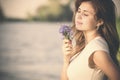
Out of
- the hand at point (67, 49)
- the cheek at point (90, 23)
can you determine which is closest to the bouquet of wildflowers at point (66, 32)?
the hand at point (67, 49)

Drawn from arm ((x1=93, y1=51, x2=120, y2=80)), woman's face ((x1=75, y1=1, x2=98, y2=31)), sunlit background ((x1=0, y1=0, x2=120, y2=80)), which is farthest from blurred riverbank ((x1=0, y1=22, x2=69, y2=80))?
arm ((x1=93, y1=51, x2=120, y2=80))

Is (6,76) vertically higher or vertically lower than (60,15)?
lower

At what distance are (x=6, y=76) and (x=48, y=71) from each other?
13.5 inches

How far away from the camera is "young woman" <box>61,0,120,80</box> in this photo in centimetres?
192

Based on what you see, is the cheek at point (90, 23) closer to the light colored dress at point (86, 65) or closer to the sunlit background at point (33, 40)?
the light colored dress at point (86, 65)

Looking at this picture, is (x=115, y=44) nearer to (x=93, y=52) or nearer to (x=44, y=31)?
(x=93, y=52)

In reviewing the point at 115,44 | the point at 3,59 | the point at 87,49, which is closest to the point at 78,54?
the point at 87,49

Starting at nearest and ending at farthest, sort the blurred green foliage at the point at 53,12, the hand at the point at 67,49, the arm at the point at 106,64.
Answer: the arm at the point at 106,64 → the hand at the point at 67,49 → the blurred green foliage at the point at 53,12

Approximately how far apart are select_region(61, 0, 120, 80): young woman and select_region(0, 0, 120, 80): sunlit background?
23 centimetres

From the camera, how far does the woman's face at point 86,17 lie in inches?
83.1

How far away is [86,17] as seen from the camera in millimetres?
2139

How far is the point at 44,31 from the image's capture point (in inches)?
98.0

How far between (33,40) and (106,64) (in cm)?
80

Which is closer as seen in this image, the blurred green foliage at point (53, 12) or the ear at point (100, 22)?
the ear at point (100, 22)
